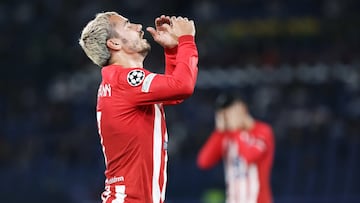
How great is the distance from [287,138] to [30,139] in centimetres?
384

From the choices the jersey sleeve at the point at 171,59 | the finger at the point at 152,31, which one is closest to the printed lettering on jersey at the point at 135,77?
the finger at the point at 152,31

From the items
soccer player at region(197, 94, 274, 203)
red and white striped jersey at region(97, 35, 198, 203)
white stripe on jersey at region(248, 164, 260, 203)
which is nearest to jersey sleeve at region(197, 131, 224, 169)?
soccer player at region(197, 94, 274, 203)

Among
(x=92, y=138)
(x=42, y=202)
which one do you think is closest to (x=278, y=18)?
(x=92, y=138)

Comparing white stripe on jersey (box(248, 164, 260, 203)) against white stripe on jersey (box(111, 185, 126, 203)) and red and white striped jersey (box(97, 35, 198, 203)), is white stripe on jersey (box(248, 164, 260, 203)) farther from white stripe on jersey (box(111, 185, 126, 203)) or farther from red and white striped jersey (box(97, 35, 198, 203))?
white stripe on jersey (box(111, 185, 126, 203))

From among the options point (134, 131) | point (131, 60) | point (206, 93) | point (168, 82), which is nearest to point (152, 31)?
point (131, 60)

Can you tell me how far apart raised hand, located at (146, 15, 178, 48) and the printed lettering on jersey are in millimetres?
286

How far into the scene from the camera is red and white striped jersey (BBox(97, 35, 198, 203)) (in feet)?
15.5

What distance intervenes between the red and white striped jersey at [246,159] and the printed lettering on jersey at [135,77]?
345 cm

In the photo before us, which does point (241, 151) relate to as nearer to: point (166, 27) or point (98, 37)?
point (166, 27)

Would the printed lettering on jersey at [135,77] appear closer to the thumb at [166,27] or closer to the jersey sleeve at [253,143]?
the thumb at [166,27]

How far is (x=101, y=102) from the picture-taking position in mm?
4953

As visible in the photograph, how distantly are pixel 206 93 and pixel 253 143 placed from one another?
6.47 metres

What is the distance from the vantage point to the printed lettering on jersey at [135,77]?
185 inches

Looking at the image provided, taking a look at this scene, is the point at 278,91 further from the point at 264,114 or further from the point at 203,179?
the point at 203,179
